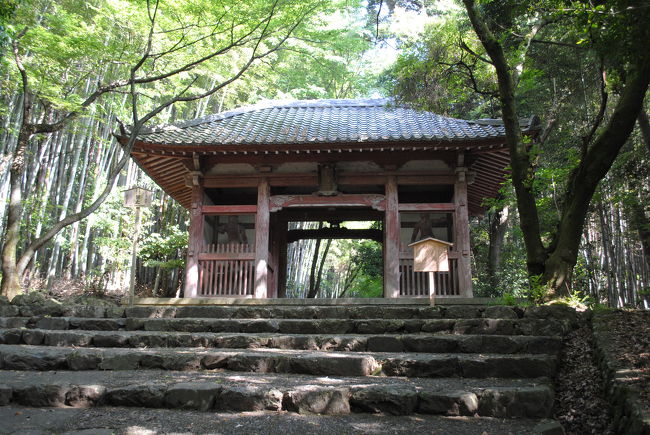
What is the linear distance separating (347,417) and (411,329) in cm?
209

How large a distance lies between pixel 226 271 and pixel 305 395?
18.4 ft

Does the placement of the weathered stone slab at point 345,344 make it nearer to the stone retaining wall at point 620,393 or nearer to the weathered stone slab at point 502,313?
the weathered stone slab at point 502,313

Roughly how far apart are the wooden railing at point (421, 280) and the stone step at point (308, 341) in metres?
3.51

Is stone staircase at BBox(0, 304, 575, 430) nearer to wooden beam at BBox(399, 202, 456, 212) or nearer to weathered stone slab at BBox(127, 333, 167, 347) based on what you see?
weathered stone slab at BBox(127, 333, 167, 347)

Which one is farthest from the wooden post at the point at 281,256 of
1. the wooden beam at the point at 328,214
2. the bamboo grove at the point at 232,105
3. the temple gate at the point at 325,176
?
the bamboo grove at the point at 232,105

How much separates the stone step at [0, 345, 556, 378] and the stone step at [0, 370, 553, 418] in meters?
0.21

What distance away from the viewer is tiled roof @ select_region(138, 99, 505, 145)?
8.24 metres

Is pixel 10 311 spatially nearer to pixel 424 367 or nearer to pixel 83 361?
pixel 83 361

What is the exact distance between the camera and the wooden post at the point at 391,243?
8172 millimetres

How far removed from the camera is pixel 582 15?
13.5 feet

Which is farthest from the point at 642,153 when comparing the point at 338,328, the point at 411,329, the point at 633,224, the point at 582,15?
the point at 338,328

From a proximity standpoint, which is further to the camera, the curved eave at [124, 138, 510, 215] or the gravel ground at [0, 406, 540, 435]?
the curved eave at [124, 138, 510, 215]

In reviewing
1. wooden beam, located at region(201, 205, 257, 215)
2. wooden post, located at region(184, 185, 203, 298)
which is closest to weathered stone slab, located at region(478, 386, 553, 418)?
wooden post, located at region(184, 185, 203, 298)

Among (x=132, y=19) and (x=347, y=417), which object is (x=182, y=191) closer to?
(x=132, y=19)
